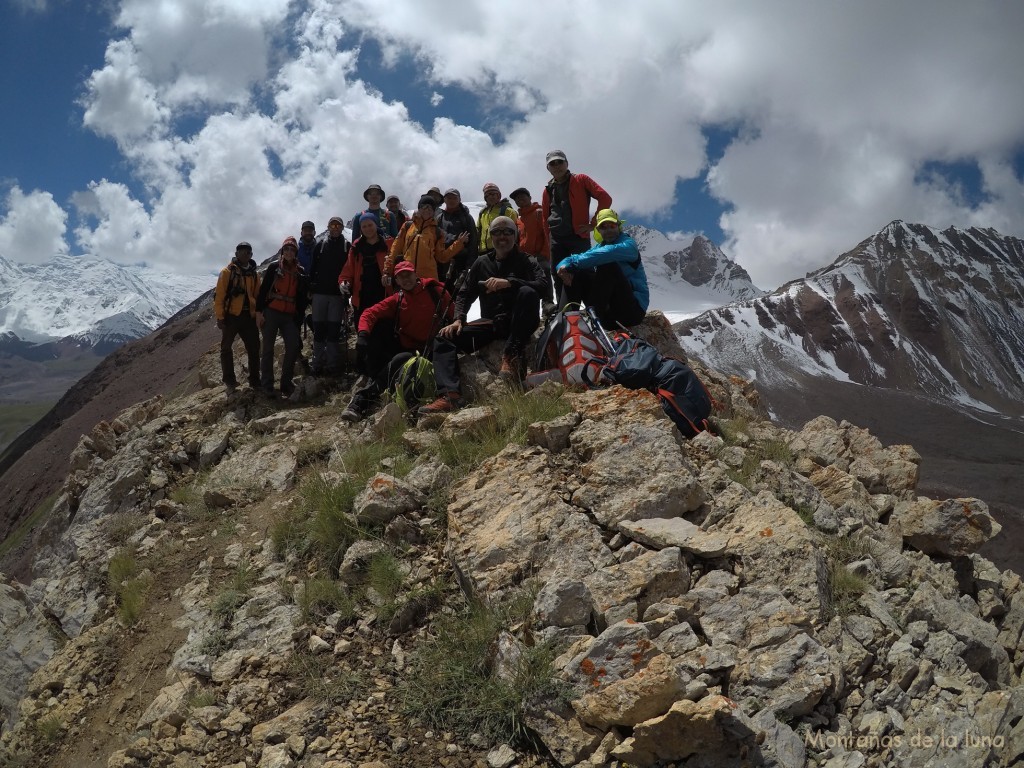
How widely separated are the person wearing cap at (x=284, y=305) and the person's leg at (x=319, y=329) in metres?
0.32

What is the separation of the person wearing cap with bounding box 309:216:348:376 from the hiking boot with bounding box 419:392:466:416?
4100mm

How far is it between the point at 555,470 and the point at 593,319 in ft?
9.99

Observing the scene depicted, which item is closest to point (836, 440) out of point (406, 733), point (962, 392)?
point (406, 733)

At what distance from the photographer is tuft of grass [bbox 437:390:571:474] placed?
6.62 m

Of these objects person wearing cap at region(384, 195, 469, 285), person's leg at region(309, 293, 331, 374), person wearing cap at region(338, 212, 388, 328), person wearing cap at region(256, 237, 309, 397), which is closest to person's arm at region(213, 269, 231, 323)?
person wearing cap at region(256, 237, 309, 397)

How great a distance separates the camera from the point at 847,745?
11.9 feet

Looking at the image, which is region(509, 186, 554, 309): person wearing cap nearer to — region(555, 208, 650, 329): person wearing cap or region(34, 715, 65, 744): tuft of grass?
region(555, 208, 650, 329): person wearing cap

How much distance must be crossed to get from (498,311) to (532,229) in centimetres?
292

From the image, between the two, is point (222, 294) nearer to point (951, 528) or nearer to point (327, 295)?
point (327, 295)

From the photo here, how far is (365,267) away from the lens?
11016 millimetres

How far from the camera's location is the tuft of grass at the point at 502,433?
261 inches

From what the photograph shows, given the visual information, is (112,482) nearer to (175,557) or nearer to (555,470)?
(175,557)

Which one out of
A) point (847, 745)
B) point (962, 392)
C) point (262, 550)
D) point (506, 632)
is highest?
point (262, 550)

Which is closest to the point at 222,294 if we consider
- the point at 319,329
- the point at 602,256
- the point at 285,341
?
the point at 285,341
